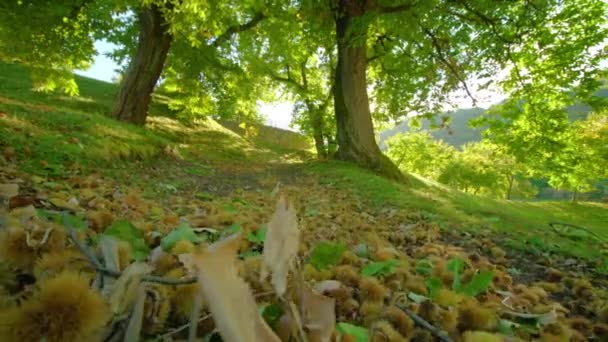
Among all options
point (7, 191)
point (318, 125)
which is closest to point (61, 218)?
point (7, 191)

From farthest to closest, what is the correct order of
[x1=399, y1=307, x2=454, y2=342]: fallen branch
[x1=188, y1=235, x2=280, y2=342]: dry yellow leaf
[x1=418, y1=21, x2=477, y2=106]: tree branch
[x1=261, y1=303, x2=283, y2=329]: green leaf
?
[x1=418, y1=21, x2=477, y2=106]: tree branch → [x1=399, y1=307, x2=454, y2=342]: fallen branch → [x1=261, y1=303, x2=283, y2=329]: green leaf → [x1=188, y1=235, x2=280, y2=342]: dry yellow leaf

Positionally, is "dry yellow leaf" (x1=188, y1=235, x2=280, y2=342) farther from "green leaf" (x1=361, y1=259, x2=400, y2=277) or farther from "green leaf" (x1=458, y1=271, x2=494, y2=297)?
"green leaf" (x1=458, y1=271, x2=494, y2=297)

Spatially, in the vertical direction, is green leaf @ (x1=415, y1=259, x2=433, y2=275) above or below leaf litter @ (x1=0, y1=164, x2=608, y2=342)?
below

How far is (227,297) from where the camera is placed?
0.45 metres

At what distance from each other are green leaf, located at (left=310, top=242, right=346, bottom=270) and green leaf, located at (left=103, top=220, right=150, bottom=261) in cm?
58

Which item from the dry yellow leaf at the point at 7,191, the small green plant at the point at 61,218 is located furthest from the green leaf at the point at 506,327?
the dry yellow leaf at the point at 7,191

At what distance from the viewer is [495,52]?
8617 millimetres

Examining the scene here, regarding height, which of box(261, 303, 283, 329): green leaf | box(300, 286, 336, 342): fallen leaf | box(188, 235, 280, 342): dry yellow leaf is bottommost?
box(261, 303, 283, 329): green leaf

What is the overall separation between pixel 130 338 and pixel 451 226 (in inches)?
155

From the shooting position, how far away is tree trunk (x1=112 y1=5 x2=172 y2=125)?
32.8 feet

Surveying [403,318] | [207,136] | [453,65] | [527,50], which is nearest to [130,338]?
Answer: [403,318]

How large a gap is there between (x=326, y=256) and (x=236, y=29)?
1385 cm

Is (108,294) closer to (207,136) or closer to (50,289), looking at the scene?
(50,289)

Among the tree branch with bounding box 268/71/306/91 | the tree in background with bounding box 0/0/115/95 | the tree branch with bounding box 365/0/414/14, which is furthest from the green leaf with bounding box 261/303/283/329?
the tree branch with bounding box 268/71/306/91
